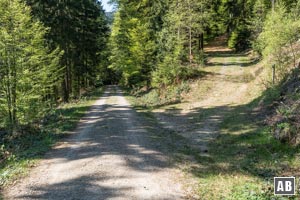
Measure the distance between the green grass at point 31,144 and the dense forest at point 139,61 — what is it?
68 mm

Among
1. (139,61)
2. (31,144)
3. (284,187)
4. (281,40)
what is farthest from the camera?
(139,61)

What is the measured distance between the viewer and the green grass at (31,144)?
33.8ft

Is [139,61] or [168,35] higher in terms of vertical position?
[168,35]

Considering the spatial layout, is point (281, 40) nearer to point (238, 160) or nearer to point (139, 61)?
point (238, 160)

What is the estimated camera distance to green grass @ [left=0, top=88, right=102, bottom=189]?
10.3 metres

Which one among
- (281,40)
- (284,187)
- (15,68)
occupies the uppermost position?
(281,40)

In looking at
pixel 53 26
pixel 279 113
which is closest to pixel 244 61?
pixel 53 26

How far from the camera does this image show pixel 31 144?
14164mm

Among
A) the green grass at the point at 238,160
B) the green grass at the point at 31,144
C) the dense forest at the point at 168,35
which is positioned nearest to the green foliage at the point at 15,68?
the green grass at the point at 31,144

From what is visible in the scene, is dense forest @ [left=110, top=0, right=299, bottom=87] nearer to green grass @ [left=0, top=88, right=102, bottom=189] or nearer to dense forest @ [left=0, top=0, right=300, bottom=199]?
dense forest @ [left=0, top=0, right=300, bottom=199]

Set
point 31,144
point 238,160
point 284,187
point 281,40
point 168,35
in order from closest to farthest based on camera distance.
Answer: point 284,187
point 238,160
point 31,144
point 281,40
point 168,35

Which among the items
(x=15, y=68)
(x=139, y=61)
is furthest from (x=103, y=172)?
(x=139, y=61)

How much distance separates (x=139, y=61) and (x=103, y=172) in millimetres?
27453

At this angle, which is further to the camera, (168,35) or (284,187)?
(168,35)
